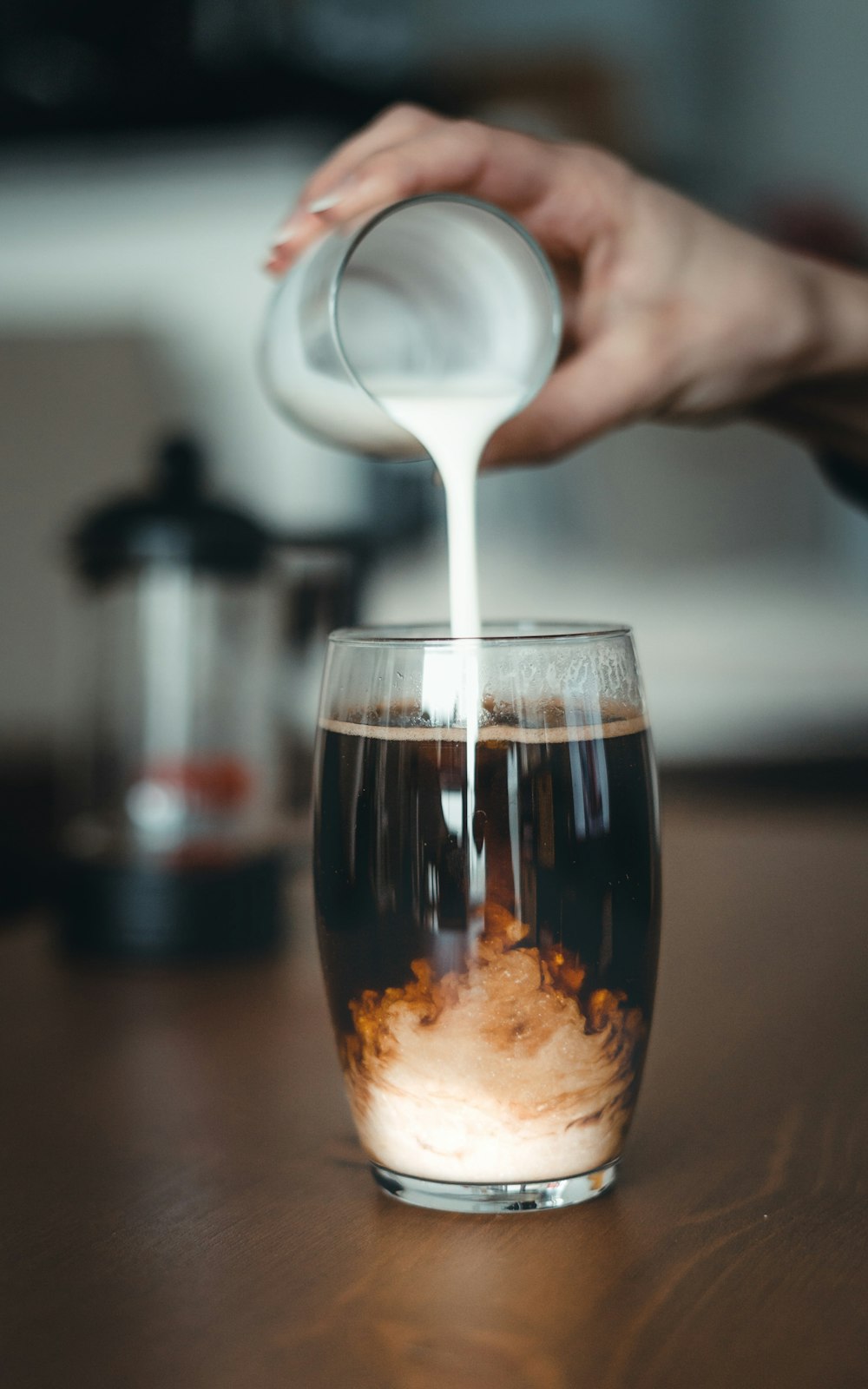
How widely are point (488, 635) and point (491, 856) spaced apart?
0.42 ft

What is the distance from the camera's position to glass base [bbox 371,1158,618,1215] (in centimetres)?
60

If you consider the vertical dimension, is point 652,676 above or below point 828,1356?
above

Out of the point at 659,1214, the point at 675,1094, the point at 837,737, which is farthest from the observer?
the point at 837,737

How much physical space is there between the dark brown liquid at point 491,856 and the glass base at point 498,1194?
3.0 inches

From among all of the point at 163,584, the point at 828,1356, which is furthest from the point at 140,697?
the point at 828,1356

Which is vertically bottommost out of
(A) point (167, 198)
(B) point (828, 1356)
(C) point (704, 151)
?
(B) point (828, 1356)

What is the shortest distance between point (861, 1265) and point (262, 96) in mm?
2771

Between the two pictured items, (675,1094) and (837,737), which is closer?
(675,1094)

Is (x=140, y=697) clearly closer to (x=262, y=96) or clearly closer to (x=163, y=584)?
(x=163, y=584)

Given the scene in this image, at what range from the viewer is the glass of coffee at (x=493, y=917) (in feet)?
1.97

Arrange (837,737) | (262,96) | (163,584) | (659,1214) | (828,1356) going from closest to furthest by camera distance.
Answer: (828,1356), (659,1214), (163,584), (262,96), (837,737)

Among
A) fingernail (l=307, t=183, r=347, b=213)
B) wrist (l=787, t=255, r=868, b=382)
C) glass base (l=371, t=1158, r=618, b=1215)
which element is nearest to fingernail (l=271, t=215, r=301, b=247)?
fingernail (l=307, t=183, r=347, b=213)

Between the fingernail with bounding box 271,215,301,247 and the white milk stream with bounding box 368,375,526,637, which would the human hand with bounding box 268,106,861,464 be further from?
the white milk stream with bounding box 368,375,526,637

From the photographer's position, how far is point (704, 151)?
3453 millimetres
